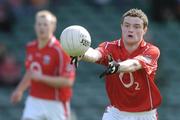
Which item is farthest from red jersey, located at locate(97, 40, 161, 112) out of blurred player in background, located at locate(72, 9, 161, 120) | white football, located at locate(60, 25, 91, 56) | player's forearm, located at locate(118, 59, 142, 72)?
white football, located at locate(60, 25, 91, 56)

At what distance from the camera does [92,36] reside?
1648 centimetres

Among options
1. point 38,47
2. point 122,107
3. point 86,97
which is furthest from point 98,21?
point 122,107

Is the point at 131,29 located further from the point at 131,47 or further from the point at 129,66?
the point at 129,66

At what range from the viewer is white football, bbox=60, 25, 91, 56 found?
7211 millimetres

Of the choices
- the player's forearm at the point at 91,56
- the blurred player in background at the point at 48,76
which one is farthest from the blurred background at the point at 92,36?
the player's forearm at the point at 91,56

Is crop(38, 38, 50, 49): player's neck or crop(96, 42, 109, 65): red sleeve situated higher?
crop(38, 38, 50, 49): player's neck

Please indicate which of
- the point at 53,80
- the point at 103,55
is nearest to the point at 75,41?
the point at 103,55

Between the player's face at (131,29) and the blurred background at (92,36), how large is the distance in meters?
6.50

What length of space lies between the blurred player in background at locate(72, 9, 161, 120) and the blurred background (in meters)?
6.03

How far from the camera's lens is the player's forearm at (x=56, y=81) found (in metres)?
10.3

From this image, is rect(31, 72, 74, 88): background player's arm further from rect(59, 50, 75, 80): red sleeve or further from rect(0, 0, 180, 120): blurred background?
rect(0, 0, 180, 120): blurred background

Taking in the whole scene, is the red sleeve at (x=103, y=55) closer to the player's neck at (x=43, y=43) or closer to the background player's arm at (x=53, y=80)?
the background player's arm at (x=53, y=80)

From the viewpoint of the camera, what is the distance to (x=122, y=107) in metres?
8.16

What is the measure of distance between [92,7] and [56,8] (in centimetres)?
86
